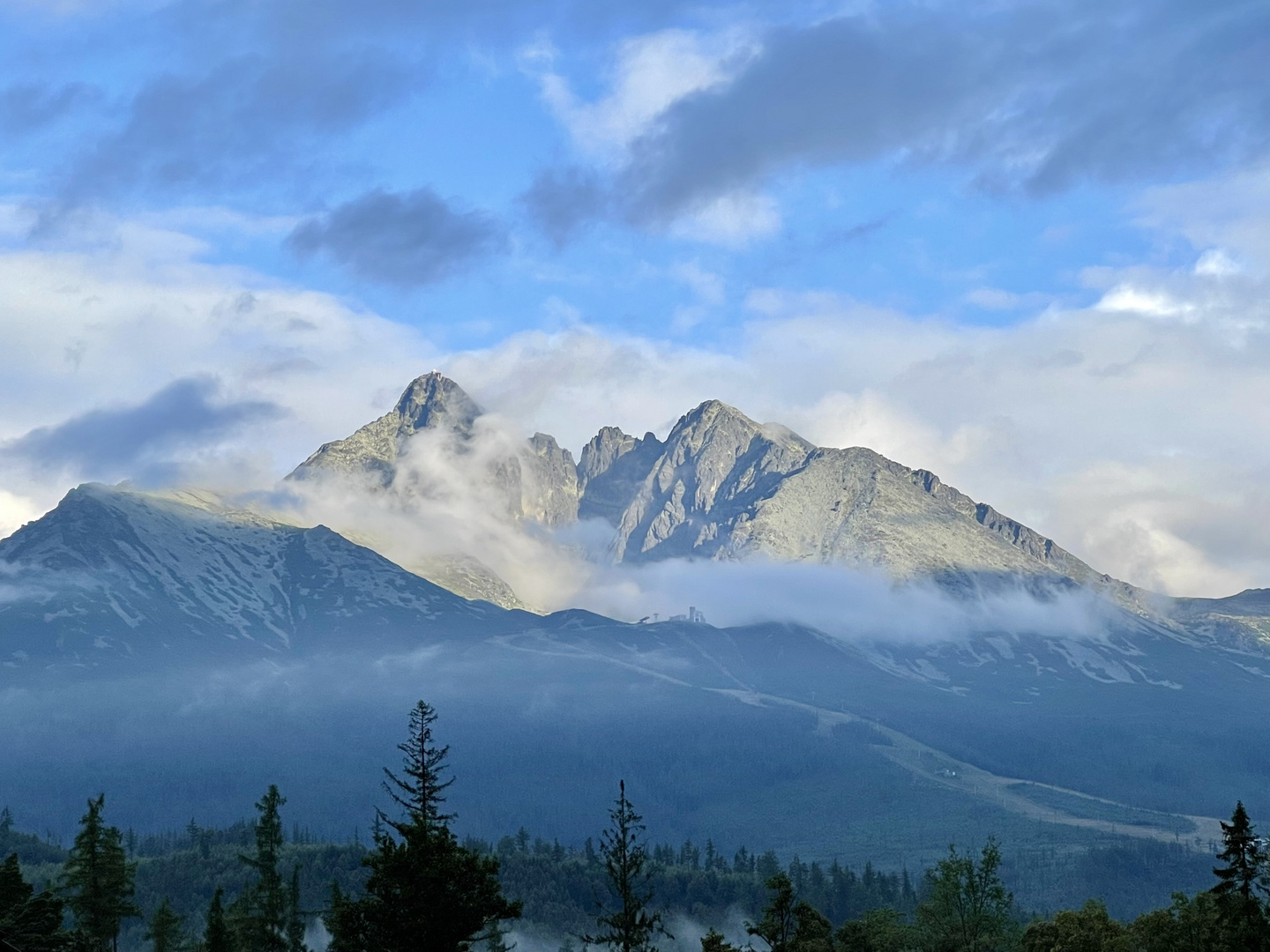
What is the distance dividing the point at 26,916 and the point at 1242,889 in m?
71.8

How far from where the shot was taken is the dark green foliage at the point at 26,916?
88.1m

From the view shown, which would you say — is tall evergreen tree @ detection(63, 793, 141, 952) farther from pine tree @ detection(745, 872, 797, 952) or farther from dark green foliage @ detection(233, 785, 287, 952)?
pine tree @ detection(745, 872, 797, 952)

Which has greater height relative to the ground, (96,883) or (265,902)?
(96,883)

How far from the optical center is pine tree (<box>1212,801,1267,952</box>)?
3383 inches

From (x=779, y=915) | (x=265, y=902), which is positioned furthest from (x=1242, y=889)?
(x=265, y=902)

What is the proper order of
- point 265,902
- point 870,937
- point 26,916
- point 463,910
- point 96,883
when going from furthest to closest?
point 870,937, point 265,902, point 96,883, point 26,916, point 463,910

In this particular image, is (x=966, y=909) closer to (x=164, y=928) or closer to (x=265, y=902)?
(x=265, y=902)

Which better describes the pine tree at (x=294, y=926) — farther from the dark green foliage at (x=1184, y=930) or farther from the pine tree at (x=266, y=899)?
the dark green foliage at (x=1184, y=930)

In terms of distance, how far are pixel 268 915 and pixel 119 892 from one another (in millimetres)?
10597

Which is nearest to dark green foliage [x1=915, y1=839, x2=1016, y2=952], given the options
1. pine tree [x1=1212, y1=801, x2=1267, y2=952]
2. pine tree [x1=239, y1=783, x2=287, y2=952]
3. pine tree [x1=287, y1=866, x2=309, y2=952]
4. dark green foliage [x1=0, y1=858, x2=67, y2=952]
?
pine tree [x1=1212, y1=801, x2=1267, y2=952]

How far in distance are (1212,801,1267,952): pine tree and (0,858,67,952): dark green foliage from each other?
2643 inches

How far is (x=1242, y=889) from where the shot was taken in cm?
8656

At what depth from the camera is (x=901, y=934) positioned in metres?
Answer: 120

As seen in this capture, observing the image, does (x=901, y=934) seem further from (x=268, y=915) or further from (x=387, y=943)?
(x=387, y=943)
